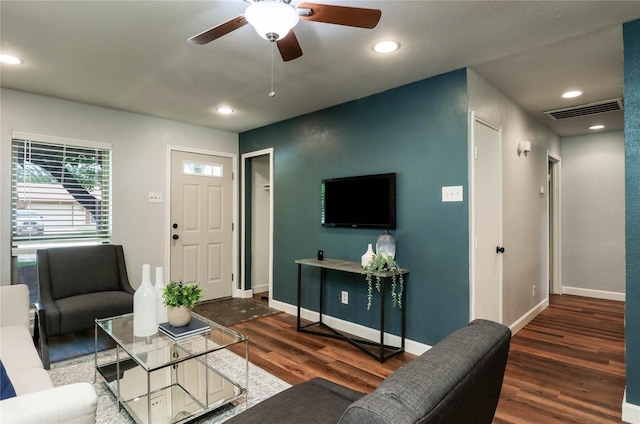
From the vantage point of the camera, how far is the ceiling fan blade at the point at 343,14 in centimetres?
157

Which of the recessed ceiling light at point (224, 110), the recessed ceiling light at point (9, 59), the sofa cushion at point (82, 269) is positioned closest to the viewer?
the recessed ceiling light at point (9, 59)

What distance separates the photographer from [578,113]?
406 centimetres

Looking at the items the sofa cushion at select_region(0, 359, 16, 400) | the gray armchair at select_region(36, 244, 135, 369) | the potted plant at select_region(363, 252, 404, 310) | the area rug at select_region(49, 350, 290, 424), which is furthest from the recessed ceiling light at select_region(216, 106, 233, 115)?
the sofa cushion at select_region(0, 359, 16, 400)

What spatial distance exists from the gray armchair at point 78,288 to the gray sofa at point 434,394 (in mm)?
2346

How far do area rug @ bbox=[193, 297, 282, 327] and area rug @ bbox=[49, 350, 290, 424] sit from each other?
3.15 feet

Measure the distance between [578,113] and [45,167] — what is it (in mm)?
5859

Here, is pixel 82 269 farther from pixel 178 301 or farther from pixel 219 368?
pixel 178 301

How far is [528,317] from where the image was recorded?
398cm

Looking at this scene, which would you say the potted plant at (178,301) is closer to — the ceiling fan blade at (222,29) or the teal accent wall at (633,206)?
the ceiling fan blade at (222,29)

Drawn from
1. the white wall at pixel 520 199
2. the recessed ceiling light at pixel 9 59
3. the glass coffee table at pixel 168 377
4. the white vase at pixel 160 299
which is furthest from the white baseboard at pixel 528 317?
the recessed ceiling light at pixel 9 59

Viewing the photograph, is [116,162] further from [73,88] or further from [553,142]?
[553,142]

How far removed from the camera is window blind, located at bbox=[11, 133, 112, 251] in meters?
3.44

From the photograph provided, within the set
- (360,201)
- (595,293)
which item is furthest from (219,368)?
(595,293)

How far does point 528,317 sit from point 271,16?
4.10 m
